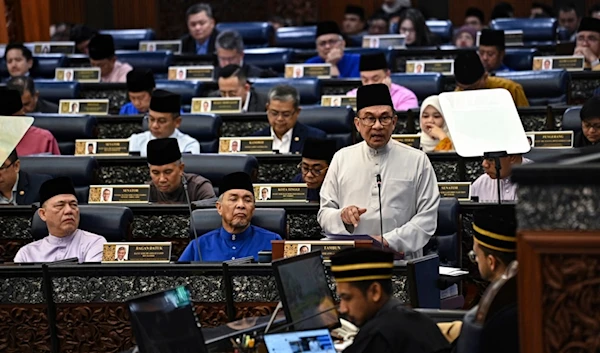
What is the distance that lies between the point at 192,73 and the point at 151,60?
1221mm

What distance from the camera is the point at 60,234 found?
23.3ft

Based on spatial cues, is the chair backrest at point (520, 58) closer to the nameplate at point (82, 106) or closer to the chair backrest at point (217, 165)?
the nameplate at point (82, 106)

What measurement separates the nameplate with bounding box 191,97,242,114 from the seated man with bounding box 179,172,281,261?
3.04 metres

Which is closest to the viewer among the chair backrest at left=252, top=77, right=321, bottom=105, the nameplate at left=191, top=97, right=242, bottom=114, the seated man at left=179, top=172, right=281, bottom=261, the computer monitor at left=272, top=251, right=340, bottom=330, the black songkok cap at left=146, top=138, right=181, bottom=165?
the computer monitor at left=272, top=251, right=340, bottom=330

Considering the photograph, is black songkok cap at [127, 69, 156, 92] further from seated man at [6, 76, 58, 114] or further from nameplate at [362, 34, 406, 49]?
nameplate at [362, 34, 406, 49]

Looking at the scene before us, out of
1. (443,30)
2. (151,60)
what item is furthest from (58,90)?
(443,30)

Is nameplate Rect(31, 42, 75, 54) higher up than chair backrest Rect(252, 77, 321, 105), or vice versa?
nameplate Rect(31, 42, 75, 54)

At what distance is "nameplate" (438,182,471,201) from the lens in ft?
24.1

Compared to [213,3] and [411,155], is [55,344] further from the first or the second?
[213,3]

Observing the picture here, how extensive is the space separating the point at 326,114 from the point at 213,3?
24.5 ft

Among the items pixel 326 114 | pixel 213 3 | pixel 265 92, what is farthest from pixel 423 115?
pixel 213 3

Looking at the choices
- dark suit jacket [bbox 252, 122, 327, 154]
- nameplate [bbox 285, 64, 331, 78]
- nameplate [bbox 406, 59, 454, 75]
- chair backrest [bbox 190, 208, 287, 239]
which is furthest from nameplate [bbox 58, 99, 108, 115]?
chair backrest [bbox 190, 208, 287, 239]

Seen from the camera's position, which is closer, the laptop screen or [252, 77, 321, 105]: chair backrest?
the laptop screen

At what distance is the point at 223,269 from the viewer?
611 cm
